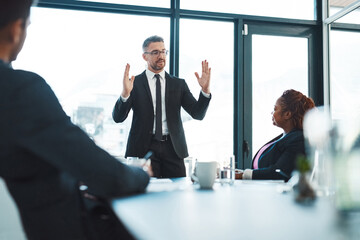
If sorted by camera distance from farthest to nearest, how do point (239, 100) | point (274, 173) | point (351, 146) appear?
point (239, 100) → point (274, 173) → point (351, 146)

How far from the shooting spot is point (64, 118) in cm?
88

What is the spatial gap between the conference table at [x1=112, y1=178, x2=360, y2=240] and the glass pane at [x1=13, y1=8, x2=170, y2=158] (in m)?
2.83

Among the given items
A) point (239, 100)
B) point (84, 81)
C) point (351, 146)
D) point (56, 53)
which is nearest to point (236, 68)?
point (239, 100)

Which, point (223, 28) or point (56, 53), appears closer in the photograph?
point (56, 53)

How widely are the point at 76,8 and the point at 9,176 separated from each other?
349 cm

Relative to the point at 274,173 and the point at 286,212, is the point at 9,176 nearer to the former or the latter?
the point at 286,212

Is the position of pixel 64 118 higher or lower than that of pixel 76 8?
lower

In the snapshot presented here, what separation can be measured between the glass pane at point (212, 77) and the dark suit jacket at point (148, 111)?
0.87 metres

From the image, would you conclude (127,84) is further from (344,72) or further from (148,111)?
(344,72)

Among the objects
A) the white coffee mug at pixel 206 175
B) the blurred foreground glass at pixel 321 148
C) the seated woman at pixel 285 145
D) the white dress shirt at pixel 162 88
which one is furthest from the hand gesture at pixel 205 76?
the blurred foreground glass at pixel 321 148

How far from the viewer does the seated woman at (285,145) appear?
2234 mm

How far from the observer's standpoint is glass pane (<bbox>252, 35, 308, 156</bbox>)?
172 inches

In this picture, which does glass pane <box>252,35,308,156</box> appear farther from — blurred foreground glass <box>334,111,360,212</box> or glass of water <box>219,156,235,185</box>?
blurred foreground glass <box>334,111,360,212</box>

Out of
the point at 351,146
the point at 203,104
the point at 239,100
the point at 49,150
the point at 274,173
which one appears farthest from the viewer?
the point at 239,100
